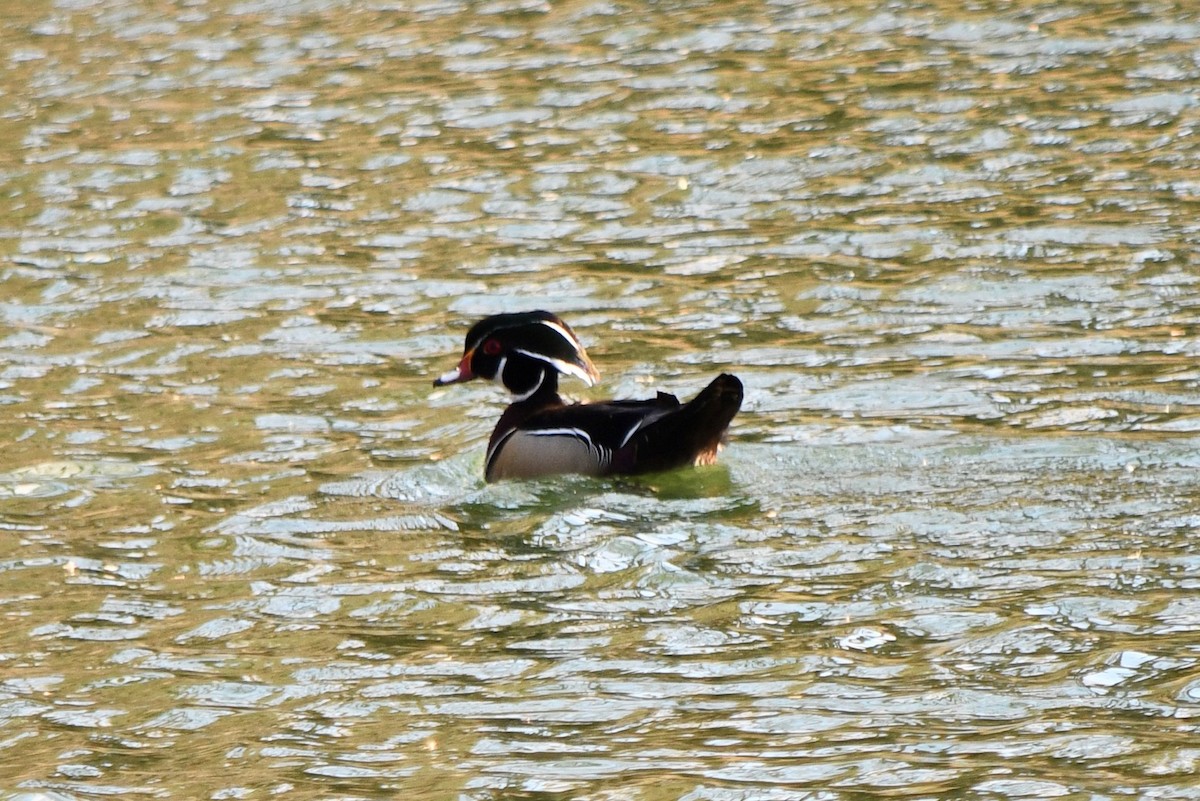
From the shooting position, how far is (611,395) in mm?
11438

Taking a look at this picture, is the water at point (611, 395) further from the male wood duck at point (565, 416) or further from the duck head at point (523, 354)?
the duck head at point (523, 354)

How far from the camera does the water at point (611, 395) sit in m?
6.76

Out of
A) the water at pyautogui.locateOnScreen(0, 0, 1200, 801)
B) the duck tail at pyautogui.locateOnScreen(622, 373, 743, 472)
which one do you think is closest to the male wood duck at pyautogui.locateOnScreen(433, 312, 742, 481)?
the duck tail at pyautogui.locateOnScreen(622, 373, 743, 472)

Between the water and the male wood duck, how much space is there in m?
0.18

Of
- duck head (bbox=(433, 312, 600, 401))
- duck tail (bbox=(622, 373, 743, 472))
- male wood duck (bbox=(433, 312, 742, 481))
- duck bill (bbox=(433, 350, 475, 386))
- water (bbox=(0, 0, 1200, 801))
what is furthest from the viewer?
duck bill (bbox=(433, 350, 475, 386))

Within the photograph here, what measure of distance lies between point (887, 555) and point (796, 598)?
599mm

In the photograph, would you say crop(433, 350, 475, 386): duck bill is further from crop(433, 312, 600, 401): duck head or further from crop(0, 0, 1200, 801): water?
crop(0, 0, 1200, 801): water

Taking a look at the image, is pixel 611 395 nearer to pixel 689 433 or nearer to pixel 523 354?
pixel 523 354

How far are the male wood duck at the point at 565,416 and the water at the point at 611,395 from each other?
177 millimetres

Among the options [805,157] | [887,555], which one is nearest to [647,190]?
[805,157]

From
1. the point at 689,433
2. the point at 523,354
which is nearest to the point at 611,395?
the point at 523,354

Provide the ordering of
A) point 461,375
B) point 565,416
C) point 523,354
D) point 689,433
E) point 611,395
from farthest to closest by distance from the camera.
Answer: point 611,395 < point 461,375 < point 523,354 < point 565,416 < point 689,433

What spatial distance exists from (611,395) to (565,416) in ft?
4.16

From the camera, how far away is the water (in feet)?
22.2
